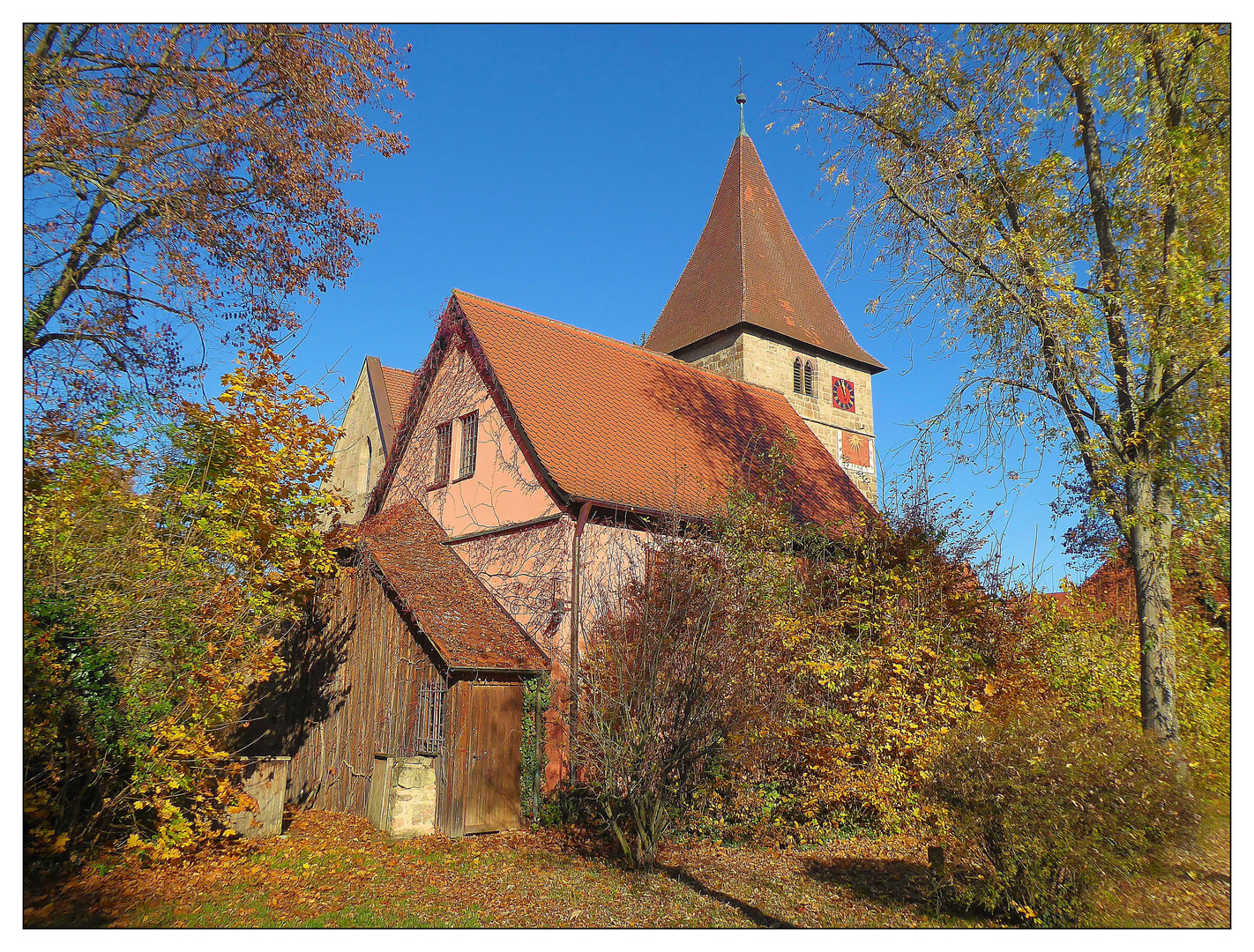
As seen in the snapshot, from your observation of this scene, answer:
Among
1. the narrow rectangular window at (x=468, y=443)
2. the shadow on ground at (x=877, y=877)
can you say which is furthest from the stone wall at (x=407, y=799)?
the narrow rectangular window at (x=468, y=443)

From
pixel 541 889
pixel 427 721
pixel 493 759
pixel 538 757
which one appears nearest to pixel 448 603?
pixel 427 721

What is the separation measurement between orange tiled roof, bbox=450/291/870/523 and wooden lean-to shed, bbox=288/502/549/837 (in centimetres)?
260

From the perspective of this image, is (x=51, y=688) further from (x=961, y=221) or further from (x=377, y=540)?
(x=961, y=221)

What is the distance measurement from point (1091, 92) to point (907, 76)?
2413 mm

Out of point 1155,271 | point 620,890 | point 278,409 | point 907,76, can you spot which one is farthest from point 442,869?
point 907,76

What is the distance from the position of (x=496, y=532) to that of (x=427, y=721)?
3.51 meters

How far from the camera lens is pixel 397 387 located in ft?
75.4

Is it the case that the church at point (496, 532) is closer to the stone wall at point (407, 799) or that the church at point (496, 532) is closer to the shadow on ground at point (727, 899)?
the stone wall at point (407, 799)

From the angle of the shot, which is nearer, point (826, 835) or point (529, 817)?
point (826, 835)

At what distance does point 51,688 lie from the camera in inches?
256

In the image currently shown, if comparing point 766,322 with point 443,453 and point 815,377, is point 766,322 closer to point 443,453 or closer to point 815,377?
point 815,377

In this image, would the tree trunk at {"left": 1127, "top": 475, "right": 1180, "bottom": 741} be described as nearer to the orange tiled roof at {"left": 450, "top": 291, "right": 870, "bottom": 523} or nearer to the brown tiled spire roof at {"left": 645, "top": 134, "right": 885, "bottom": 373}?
the orange tiled roof at {"left": 450, "top": 291, "right": 870, "bottom": 523}

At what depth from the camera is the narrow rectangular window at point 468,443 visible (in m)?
14.3

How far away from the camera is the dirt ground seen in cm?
597
